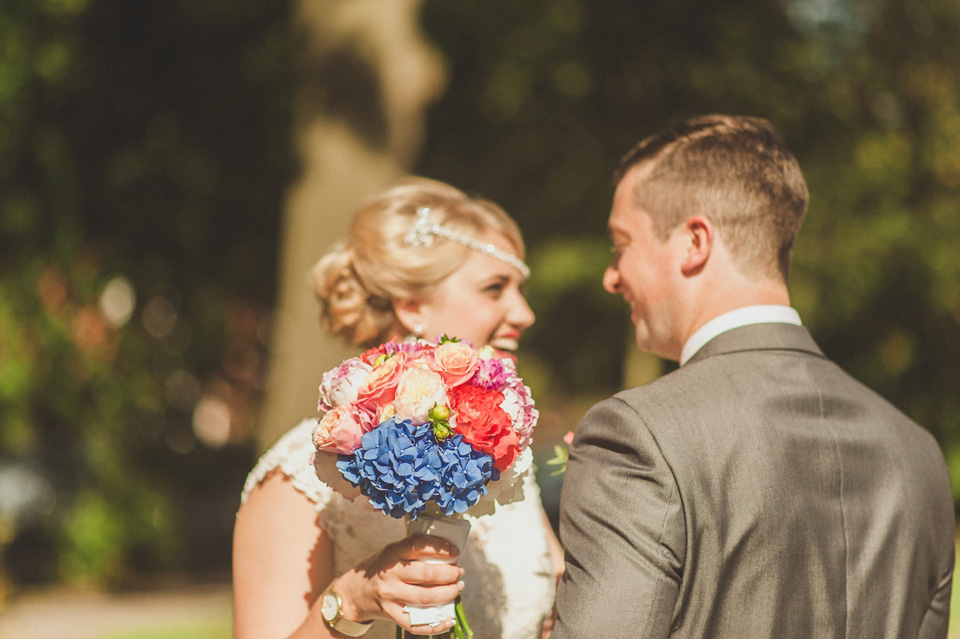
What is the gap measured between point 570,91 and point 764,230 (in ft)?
27.1

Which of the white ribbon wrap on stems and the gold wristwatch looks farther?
the gold wristwatch

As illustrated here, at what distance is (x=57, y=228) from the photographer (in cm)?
797

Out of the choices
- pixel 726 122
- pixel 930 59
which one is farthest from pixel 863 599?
pixel 930 59

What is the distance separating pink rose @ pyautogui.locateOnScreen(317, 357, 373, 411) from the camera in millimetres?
1993

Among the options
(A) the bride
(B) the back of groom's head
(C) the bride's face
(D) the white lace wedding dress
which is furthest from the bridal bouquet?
(C) the bride's face

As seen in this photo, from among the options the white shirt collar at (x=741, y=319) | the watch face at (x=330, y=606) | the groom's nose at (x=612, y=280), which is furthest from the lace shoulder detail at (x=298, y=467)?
the white shirt collar at (x=741, y=319)

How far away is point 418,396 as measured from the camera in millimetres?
1887

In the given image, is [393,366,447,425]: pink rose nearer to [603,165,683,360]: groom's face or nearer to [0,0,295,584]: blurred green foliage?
[603,165,683,360]: groom's face

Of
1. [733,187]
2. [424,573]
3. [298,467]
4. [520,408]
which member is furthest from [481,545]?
[733,187]

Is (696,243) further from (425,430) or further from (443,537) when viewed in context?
(443,537)

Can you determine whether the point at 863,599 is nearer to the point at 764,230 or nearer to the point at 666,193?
the point at 764,230

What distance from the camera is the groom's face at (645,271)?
88.5 inches

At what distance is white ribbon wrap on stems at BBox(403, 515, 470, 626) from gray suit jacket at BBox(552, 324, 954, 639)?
0.27 meters

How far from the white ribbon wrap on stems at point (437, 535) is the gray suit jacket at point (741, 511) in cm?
27
